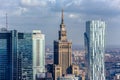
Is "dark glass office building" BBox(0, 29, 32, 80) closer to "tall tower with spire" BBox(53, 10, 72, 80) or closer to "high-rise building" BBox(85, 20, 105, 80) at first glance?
"tall tower with spire" BBox(53, 10, 72, 80)

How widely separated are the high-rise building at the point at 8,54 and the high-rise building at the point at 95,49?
7.58 meters

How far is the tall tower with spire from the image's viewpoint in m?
25.9

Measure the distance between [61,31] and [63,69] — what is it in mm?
2515

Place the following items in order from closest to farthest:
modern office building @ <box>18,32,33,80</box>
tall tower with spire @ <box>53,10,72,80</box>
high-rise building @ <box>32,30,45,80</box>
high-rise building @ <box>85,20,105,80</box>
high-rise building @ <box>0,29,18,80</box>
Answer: high-rise building @ <box>0,29,18,80</box>
modern office building @ <box>18,32,33,80</box>
high-rise building @ <box>32,30,45,80</box>
tall tower with spire @ <box>53,10,72,80</box>
high-rise building @ <box>85,20,105,80</box>

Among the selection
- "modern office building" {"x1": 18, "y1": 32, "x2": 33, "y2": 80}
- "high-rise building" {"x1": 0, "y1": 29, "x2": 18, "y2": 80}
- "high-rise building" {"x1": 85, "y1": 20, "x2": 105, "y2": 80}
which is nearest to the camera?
"high-rise building" {"x1": 0, "y1": 29, "x2": 18, "y2": 80}

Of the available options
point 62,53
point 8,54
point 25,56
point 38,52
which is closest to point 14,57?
point 8,54

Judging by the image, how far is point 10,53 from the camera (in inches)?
870

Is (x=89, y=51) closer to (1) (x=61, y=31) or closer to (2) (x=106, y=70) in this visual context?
(2) (x=106, y=70)

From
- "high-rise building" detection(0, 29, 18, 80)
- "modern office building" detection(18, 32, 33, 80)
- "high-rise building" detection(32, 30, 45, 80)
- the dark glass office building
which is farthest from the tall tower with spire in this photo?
"high-rise building" detection(0, 29, 18, 80)

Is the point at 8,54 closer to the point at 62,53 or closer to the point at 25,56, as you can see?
the point at 25,56

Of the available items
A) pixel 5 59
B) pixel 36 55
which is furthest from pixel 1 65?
pixel 36 55

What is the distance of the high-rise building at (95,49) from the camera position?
28.7 metres

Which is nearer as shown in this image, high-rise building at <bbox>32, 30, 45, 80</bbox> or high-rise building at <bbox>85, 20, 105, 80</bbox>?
high-rise building at <bbox>32, 30, 45, 80</bbox>

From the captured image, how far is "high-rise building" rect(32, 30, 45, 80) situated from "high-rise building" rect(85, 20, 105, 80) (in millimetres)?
3360
